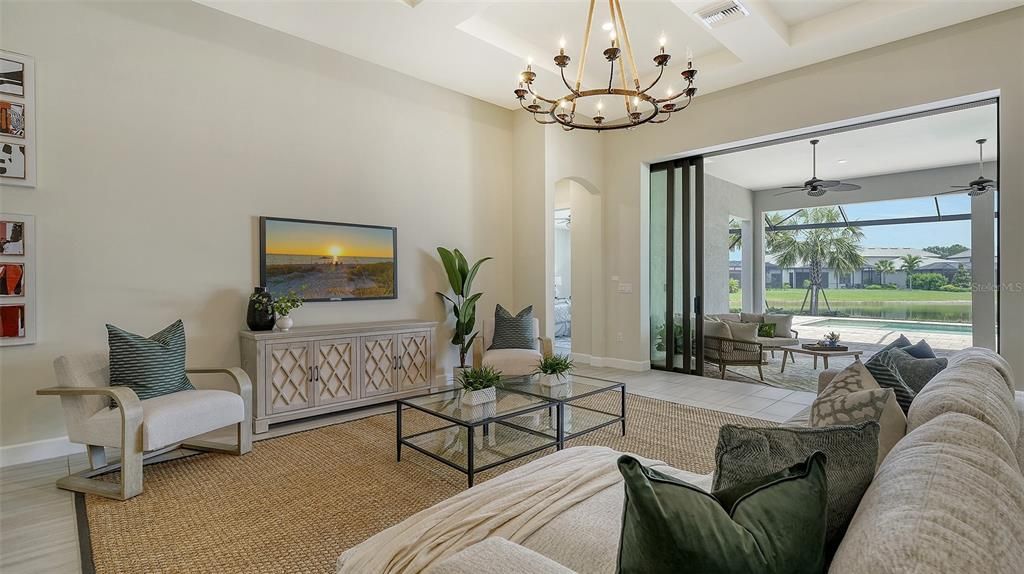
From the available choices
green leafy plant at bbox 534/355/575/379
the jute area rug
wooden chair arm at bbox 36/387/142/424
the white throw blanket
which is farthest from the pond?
wooden chair arm at bbox 36/387/142/424

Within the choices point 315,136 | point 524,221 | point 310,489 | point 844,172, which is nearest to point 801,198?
point 844,172

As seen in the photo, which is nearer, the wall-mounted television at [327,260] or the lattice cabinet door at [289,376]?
the lattice cabinet door at [289,376]

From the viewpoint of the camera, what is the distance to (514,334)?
508 centimetres

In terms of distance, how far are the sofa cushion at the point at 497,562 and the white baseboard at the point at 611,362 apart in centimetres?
562

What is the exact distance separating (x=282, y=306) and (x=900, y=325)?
33.3 ft

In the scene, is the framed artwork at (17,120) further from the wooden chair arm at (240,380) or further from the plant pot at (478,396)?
the plant pot at (478,396)

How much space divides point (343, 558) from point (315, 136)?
13.4ft

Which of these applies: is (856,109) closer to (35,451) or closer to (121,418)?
(121,418)

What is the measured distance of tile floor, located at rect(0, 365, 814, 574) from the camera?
2.17 m

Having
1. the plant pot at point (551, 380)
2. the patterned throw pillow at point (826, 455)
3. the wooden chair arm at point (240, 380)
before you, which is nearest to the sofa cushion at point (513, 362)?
the plant pot at point (551, 380)

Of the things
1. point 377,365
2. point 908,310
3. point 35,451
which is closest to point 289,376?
point 377,365

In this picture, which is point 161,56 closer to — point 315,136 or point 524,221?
point 315,136

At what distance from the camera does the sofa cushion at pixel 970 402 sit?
1.26 m

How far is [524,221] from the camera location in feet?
20.4
